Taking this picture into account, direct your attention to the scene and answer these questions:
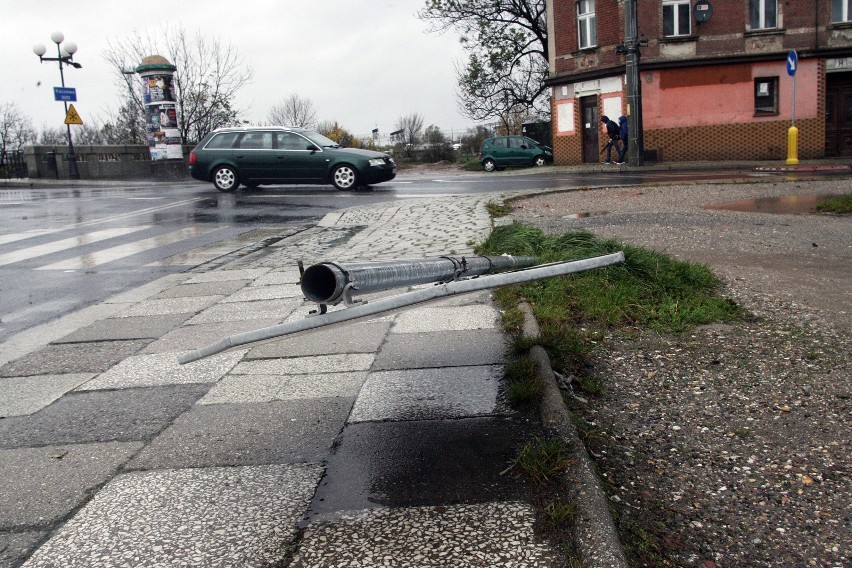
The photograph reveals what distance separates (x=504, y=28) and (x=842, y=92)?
17948 mm

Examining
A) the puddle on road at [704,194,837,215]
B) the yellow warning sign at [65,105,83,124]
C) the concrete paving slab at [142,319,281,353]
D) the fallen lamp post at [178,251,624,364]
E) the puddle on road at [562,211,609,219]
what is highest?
the yellow warning sign at [65,105,83,124]

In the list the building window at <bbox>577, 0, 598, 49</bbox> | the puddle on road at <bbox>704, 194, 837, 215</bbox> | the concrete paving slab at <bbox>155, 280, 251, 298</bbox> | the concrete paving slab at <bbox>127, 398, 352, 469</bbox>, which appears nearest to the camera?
the concrete paving slab at <bbox>127, 398, 352, 469</bbox>

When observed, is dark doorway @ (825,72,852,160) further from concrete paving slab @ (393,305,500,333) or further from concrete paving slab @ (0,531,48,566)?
concrete paving slab @ (0,531,48,566)

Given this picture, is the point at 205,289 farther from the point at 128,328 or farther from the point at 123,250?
the point at 123,250

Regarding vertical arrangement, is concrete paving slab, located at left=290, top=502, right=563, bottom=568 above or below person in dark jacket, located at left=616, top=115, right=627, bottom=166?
below

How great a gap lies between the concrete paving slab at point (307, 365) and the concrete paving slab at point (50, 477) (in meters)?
1.13

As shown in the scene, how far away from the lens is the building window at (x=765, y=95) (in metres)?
30.6

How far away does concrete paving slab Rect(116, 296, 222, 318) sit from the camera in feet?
21.7

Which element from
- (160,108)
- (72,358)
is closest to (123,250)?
(72,358)

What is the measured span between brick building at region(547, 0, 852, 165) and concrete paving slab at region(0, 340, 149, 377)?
1123 inches

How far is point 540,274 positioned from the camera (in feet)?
11.0

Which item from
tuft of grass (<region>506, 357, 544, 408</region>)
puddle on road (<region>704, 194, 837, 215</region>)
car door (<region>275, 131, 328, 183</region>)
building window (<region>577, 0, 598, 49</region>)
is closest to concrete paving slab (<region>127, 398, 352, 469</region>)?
tuft of grass (<region>506, 357, 544, 408</region>)

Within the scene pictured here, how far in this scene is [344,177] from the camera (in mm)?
19750

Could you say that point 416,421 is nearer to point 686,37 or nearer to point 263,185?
point 263,185
